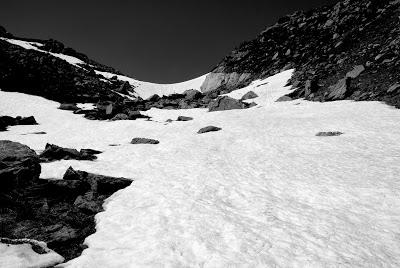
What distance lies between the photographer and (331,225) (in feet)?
33.2

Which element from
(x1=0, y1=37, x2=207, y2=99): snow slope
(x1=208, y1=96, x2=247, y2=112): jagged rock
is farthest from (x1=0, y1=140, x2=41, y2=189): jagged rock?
(x1=0, y1=37, x2=207, y2=99): snow slope

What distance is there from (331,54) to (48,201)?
4486cm

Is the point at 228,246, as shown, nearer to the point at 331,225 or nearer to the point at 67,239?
the point at 331,225

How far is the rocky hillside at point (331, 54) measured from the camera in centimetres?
3256

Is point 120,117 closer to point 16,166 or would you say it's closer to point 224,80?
point 16,166

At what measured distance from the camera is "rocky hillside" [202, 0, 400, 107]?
3256 cm

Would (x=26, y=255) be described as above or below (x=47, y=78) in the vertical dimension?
below

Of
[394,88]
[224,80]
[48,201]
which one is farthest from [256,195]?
[224,80]

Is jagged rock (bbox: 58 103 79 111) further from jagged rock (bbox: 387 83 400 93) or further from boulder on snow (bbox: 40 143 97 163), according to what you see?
jagged rock (bbox: 387 83 400 93)

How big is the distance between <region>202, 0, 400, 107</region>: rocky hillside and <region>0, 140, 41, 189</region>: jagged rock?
27.3m

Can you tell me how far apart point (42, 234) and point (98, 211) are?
7.74ft

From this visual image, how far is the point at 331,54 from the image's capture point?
46.1 metres

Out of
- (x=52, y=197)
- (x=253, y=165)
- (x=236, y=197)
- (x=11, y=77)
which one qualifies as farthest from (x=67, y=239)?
(x=11, y=77)

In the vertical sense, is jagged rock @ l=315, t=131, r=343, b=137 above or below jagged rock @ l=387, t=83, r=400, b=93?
below
